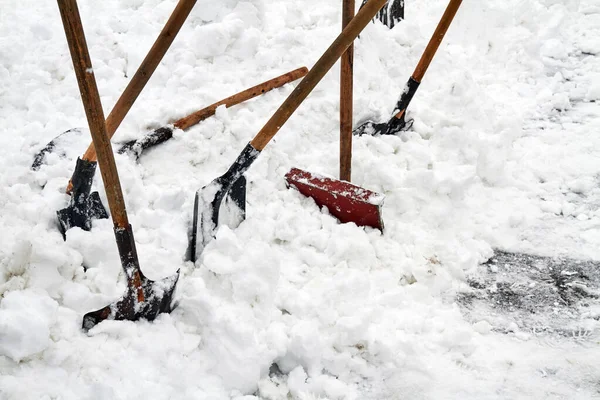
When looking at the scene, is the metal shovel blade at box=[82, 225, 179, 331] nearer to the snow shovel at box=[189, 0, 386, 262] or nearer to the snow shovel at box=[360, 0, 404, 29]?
the snow shovel at box=[189, 0, 386, 262]

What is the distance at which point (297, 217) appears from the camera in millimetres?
2367

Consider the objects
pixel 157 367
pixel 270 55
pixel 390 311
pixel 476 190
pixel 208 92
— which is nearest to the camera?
pixel 157 367

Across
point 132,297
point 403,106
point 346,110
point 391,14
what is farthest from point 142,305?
point 391,14

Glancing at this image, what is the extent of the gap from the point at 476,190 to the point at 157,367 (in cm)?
206

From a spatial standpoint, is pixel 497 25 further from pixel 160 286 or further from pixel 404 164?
pixel 160 286

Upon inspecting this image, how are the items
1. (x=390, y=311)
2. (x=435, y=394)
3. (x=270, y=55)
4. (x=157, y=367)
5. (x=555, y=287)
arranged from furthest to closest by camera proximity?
(x=270, y=55)
(x=555, y=287)
(x=390, y=311)
(x=435, y=394)
(x=157, y=367)

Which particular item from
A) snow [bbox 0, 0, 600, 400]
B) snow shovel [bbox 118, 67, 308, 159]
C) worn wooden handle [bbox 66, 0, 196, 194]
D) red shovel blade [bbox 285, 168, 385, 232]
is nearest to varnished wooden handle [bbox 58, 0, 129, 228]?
worn wooden handle [bbox 66, 0, 196, 194]

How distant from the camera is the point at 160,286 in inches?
69.9

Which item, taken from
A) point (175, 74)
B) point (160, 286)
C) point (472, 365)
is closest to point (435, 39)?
point (175, 74)

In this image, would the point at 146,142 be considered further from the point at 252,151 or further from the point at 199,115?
the point at 252,151

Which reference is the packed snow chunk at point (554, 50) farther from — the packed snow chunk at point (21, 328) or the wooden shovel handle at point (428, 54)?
the packed snow chunk at point (21, 328)

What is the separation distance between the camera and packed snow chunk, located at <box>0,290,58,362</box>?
1.46 m

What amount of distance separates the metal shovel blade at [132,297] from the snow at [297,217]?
44 millimetres

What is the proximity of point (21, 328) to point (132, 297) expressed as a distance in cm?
37
